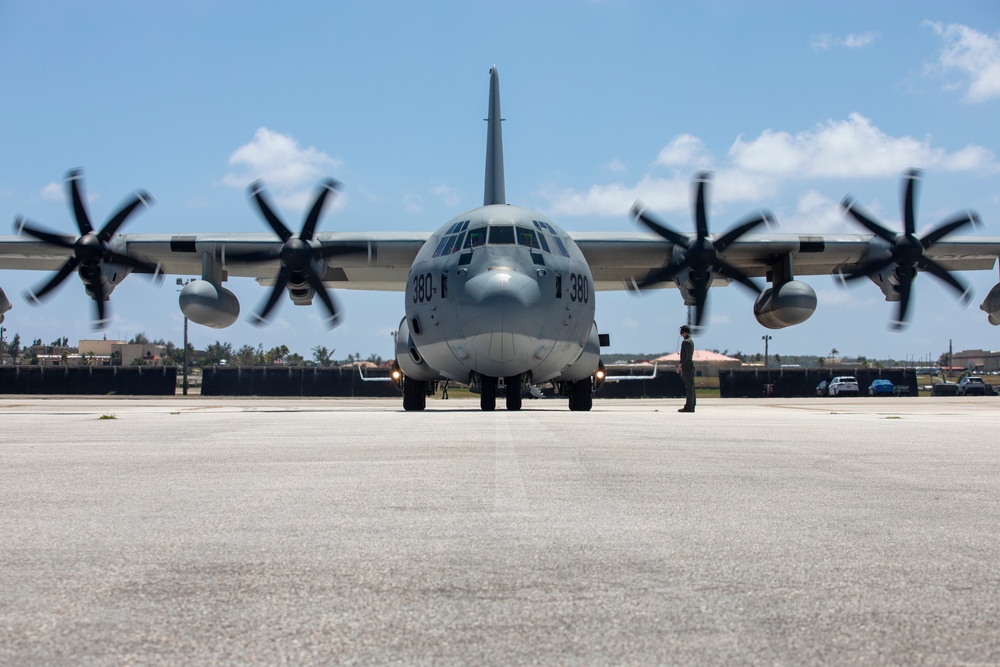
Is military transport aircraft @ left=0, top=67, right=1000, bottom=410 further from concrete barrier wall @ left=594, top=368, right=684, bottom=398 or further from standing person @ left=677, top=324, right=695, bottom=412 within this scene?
concrete barrier wall @ left=594, top=368, right=684, bottom=398

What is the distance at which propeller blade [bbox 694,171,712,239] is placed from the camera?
23.5m

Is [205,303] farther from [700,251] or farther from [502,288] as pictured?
[700,251]

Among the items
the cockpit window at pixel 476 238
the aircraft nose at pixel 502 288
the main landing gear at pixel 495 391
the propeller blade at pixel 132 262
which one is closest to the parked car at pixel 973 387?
the main landing gear at pixel 495 391

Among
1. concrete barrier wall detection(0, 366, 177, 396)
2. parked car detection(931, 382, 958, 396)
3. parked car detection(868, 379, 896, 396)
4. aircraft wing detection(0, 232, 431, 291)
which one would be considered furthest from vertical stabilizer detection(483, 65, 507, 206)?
parked car detection(931, 382, 958, 396)

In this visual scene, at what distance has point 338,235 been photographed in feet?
80.6

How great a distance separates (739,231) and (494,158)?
698 cm

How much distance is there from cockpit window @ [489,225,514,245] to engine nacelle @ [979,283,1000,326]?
51.7ft

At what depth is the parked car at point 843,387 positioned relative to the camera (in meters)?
58.2

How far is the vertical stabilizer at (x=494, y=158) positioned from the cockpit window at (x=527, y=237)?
5.58 metres

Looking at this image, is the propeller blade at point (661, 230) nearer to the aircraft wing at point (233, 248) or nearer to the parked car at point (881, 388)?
the aircraft wing at point (233, 248)

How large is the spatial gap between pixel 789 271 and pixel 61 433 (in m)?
19.8

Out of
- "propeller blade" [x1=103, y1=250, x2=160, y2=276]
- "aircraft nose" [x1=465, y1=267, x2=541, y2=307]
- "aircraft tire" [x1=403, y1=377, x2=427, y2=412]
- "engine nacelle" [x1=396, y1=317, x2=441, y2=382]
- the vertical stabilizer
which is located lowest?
"aircraft tire" [x1=403, y1=377, x2=427, y2=412]

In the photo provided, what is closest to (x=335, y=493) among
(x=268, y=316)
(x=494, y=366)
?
(x=494, y=366)

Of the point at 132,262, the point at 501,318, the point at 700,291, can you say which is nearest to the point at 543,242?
the point at 501,318
